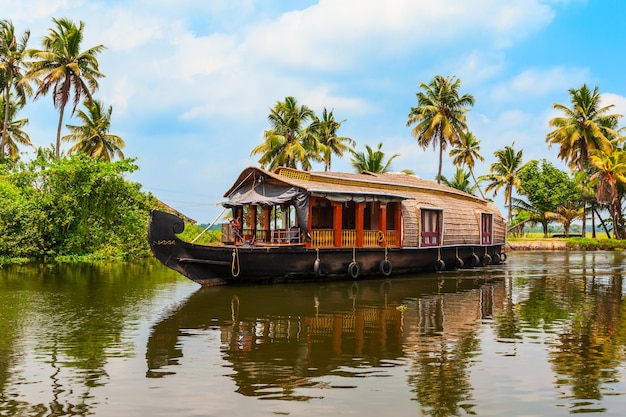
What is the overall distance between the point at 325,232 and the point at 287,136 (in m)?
18.8

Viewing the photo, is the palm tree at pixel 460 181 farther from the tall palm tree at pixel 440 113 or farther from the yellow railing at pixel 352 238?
the yellow railing at pixel 352 238

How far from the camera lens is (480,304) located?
12500 mm

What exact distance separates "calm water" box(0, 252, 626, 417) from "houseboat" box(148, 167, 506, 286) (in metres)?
1.00

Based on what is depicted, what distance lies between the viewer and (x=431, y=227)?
20.2 m

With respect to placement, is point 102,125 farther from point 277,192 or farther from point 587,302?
point 587,302

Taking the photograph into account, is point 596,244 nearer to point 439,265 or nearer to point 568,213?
point 568,213

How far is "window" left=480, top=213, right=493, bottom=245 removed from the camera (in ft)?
78.1

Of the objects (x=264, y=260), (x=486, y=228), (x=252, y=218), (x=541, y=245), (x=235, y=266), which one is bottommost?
(x=235, y=266)

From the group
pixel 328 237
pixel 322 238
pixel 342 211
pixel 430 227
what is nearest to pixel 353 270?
pixel 328 237

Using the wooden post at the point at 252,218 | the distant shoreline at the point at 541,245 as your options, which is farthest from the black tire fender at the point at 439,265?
the distant shoreline at the point at 541,245

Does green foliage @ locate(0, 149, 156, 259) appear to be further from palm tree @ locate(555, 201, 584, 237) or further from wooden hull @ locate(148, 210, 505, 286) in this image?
palm tree @ locate(555, 201, 584, 237)

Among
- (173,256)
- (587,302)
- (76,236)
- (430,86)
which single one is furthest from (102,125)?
(587,302)

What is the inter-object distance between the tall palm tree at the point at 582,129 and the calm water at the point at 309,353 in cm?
3021

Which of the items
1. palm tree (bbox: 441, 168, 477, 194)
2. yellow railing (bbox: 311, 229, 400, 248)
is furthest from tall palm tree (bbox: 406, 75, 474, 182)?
yellow railing (bbox: 311, 229, 400, 248)
